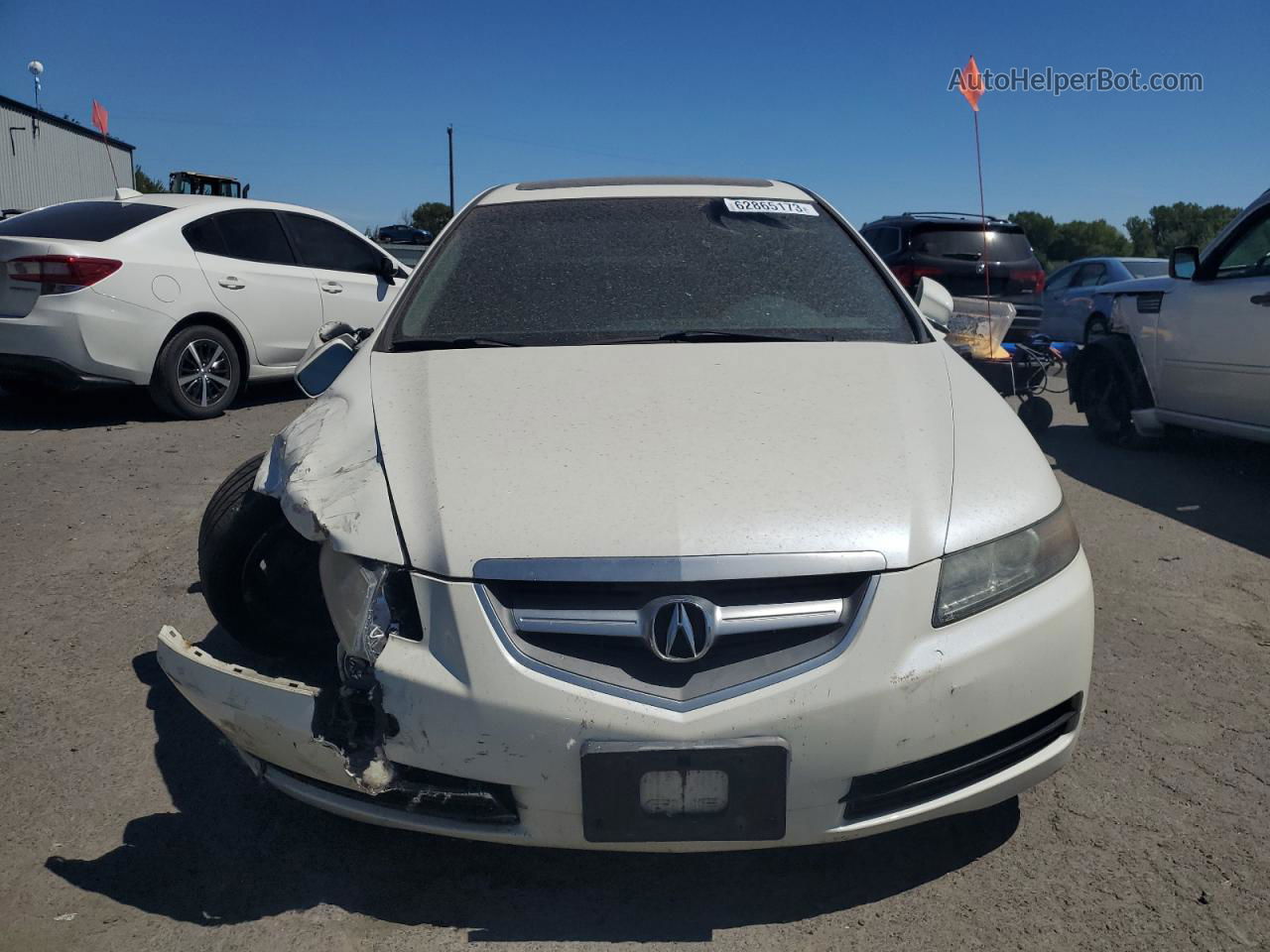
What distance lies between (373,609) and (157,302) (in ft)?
19.0

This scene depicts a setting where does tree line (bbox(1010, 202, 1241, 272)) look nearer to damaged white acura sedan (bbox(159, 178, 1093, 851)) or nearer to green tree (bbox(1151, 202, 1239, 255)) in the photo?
green tree (bbox(1151, 202, 1239, 255))

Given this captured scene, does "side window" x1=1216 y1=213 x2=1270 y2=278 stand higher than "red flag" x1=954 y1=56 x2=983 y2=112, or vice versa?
"red flag" x1=954 y1=56 x2=983 y2=112

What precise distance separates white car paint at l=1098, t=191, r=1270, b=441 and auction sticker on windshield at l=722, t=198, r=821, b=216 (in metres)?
3.14

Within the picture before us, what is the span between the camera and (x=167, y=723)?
9.55ft

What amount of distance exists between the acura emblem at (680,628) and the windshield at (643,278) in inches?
47.0

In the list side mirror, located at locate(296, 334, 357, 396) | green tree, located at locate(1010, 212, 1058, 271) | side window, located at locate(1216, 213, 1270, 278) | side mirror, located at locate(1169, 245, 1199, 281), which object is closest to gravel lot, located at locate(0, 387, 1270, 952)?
side mirror, located at locate(296, 334, 357, 396)

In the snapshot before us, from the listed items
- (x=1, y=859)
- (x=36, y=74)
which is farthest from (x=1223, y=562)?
(x=36, y=74)

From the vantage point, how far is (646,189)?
148 inches

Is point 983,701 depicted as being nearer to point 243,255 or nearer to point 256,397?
point 243,255

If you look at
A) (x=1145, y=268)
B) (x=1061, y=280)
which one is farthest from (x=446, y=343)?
(x=1061, y=280)

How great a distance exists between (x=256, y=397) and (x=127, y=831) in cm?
666

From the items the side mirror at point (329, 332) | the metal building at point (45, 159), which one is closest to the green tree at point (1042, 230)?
the metal building at point (45, 159)

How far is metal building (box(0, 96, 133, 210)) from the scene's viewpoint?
34.7 metres

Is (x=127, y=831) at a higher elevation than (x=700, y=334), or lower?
lower
